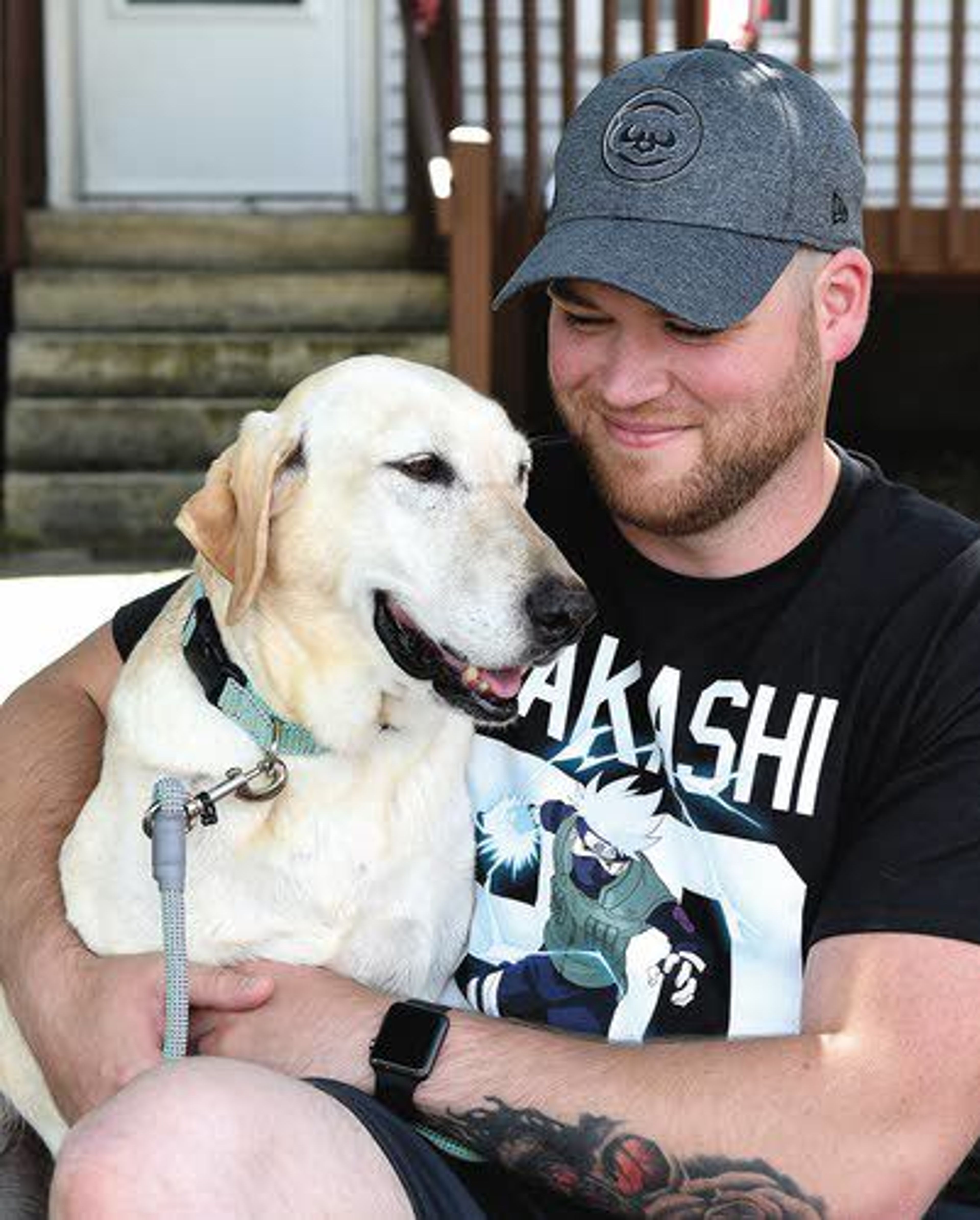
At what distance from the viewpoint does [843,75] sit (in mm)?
8969

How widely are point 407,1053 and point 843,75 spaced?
25.1 ft

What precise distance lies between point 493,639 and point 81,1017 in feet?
2.08

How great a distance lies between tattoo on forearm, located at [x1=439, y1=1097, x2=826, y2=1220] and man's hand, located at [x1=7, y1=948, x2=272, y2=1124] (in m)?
0.35

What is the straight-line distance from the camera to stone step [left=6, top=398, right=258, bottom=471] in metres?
7.27

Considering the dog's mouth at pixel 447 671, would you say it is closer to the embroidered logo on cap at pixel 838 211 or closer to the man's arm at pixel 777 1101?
the man's arm at pixel 777 1101

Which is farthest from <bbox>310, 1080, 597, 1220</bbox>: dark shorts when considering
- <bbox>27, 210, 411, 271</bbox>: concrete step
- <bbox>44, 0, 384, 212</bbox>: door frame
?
Answer: <bbox>44, 0, 384, 212</bbox>: door frame

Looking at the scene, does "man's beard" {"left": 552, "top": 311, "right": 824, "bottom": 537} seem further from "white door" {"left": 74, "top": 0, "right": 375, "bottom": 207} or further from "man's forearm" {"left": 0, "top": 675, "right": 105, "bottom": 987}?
"white door" {"left": 74, "top": 0, "right": 375, "bottom": 207}

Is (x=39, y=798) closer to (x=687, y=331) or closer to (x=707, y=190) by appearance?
(x=687, y=331)

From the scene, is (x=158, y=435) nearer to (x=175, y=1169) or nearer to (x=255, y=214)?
(x=255, y=214)

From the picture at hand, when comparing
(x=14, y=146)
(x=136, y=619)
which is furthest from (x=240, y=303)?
(x=136, y=619)

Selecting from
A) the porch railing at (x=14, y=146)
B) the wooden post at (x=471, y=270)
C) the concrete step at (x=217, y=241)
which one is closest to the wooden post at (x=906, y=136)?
the wooden post at (x=471, y=270)

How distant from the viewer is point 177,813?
2170 mm

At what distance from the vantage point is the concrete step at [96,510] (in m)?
7.03

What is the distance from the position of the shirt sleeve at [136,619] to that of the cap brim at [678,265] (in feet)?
2.54
